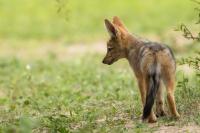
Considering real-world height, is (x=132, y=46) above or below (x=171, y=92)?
above

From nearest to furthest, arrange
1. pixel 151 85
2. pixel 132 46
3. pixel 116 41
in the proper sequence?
pixel 151 85, pixel 132 46, pixel 116 41

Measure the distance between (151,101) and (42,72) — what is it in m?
8.25

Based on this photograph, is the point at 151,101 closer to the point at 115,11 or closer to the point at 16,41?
the point at 16,41

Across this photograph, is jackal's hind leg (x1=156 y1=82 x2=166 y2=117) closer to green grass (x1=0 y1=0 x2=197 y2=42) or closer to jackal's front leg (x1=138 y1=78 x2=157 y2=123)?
jackal's front leg (x1=138 y1=78 x2=157 y2=123)

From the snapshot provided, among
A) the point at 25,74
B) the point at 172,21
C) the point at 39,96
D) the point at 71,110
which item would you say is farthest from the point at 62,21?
the point at 71,110

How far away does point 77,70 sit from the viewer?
16.5 m

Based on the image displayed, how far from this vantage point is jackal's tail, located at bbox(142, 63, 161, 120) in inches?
358

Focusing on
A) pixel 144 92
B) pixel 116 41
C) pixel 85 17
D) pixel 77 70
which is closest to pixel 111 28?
pixel 116 41

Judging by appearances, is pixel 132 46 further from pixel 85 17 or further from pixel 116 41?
pixel 85 17

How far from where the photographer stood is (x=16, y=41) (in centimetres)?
2197

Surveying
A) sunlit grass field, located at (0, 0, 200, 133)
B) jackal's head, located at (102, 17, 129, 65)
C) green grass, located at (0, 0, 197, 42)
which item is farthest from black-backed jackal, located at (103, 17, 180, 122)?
green grass, located at (0, 0, 197, 42)

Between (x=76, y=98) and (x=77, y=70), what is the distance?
12.2ft

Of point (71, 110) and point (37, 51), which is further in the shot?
point (37, 51)

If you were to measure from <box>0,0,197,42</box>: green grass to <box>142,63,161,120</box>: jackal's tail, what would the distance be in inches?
463
